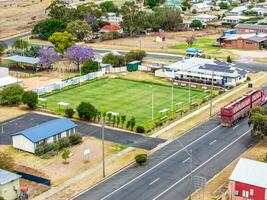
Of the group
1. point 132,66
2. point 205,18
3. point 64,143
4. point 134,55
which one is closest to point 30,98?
point 64,143

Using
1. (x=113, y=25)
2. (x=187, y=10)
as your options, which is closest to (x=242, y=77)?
(x=113, y=25)

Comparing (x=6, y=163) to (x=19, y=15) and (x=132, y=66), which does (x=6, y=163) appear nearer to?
(x=132, y=66)

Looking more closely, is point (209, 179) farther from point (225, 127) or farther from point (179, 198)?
point (225, 127)

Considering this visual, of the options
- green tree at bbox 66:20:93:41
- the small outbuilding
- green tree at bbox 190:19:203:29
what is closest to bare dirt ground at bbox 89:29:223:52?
green tree at bbox 190:19:203:29

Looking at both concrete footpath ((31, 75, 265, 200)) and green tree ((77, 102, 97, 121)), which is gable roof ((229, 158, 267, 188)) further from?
green tree ((77, 102, 97, 121))

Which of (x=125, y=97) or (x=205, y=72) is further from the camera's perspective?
(x=205, y=72)

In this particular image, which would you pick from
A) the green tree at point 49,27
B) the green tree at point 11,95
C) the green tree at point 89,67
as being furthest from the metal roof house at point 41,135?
the green tree at point 49,27
